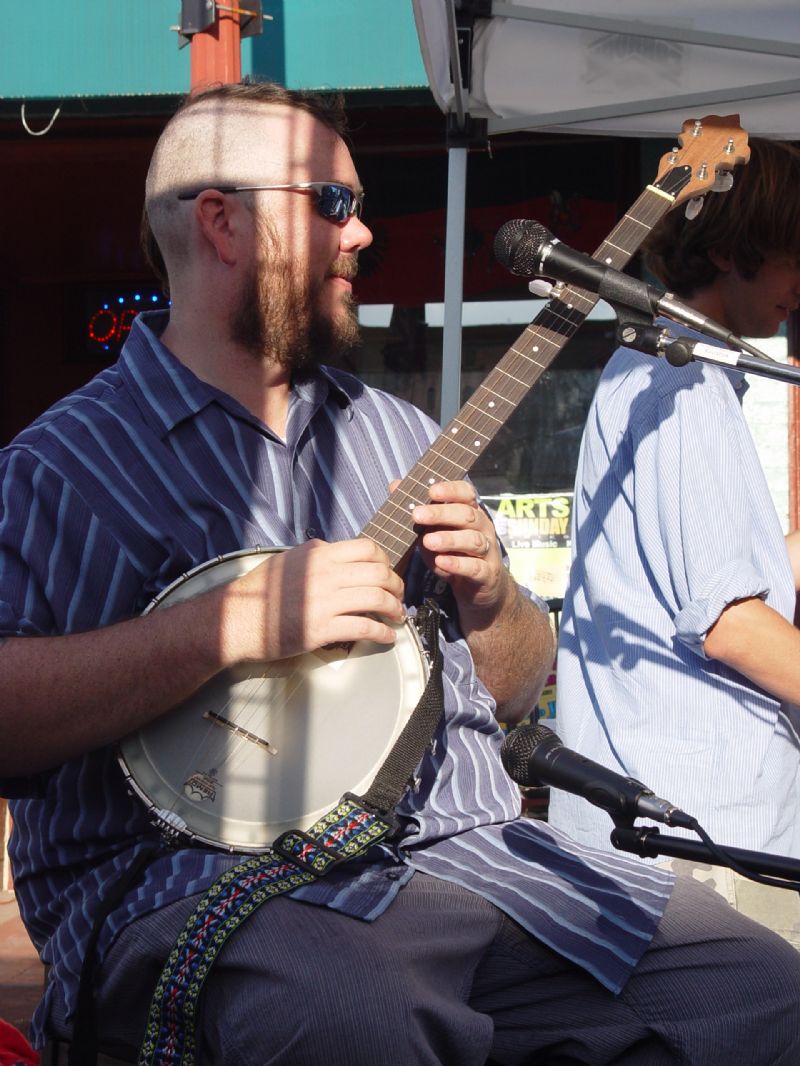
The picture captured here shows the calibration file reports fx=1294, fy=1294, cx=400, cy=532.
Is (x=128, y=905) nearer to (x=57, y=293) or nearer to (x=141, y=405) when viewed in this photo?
(x=141, y=405)

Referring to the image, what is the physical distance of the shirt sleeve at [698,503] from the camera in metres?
2.45

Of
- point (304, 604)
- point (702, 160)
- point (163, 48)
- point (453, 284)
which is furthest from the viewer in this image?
point (163, 48)

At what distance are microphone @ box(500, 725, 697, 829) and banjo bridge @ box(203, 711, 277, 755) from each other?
1.47ft

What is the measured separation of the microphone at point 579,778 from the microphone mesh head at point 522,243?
0.65 meters

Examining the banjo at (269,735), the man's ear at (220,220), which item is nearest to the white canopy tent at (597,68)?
the man's ear at (220,220)

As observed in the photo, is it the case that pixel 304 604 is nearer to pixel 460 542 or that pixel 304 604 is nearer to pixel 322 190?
pixel 460 542

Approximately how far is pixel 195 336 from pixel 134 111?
357 centimetres

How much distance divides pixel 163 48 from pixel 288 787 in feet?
13.9

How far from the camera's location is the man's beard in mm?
2217

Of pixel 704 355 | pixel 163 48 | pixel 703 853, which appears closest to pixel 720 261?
pixel 704 355

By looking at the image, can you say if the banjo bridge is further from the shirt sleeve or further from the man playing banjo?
the shirt sleeve

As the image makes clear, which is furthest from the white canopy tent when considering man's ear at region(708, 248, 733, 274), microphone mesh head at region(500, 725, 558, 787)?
microphone mesh head at region(500, 725, 558, 787)

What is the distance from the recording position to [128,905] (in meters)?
1.73

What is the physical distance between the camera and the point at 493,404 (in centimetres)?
209
